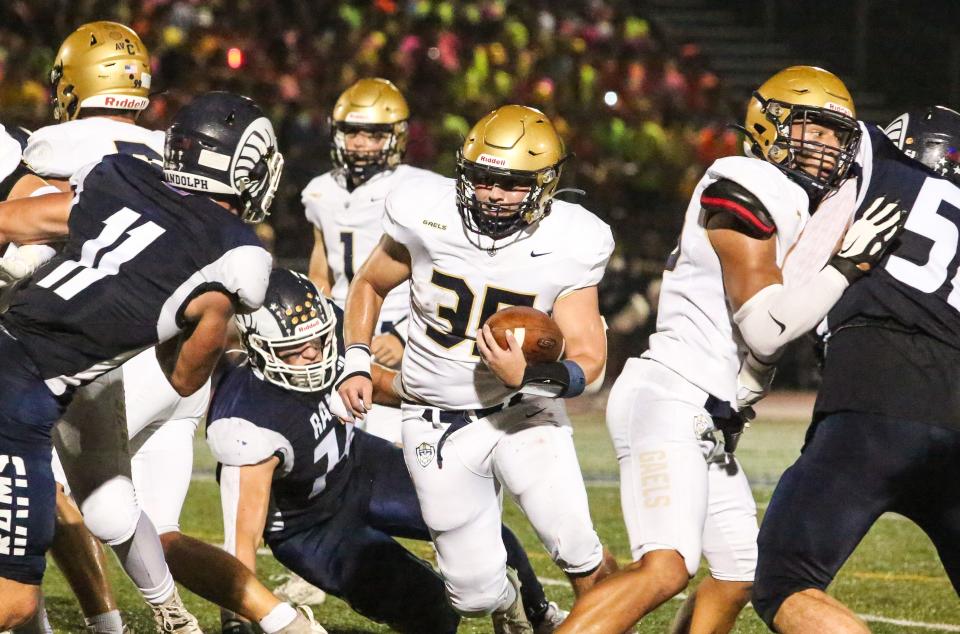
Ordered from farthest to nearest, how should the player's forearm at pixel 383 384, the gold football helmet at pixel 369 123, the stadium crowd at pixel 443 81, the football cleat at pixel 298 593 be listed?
the stadium crowd at pixel 443 81
the gold football helmet at pixel 369 123
the football cleat at pixel 298 593
the player's forearm at pixel 383 384

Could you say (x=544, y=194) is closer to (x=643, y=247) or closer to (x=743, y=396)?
(x=743, y=396)

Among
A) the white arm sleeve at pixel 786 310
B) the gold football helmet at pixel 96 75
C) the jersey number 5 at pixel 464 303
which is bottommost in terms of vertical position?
the jersey number 5 at pixel 464 303

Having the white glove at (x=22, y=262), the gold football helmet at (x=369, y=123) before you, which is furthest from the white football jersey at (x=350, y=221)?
the white glove at (x=22, y=262)

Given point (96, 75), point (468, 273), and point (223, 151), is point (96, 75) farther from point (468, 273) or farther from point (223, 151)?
point (468, 273)

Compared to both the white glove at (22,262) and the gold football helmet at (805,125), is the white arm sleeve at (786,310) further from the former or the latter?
the white glove at (22,262)

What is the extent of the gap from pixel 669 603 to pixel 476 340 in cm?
194

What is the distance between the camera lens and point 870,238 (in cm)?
316

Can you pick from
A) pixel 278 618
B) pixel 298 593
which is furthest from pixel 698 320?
pixel 298 593

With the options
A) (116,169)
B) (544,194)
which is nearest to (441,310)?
(544,194)

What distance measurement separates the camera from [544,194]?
151 inches

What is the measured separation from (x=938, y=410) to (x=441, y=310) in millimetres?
1437

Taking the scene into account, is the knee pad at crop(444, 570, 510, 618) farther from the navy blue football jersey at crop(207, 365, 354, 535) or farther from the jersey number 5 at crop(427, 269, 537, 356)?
the jersey number 5 at crop(427, 269, 537, 356)

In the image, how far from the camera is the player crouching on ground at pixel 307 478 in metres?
3.93

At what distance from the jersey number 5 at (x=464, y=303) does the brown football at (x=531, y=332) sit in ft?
0.64
